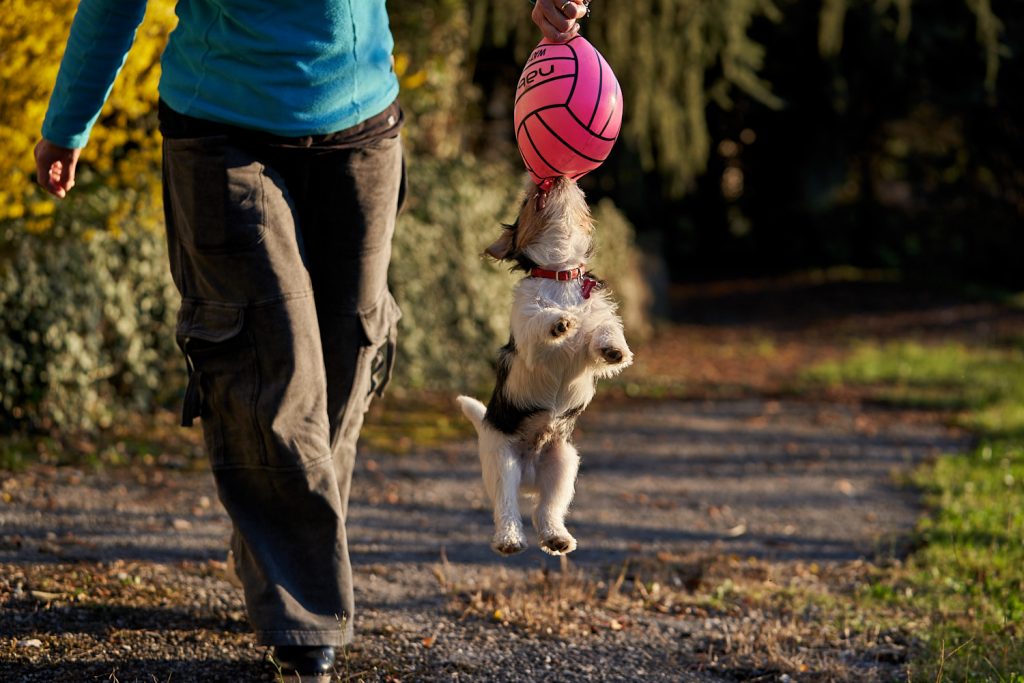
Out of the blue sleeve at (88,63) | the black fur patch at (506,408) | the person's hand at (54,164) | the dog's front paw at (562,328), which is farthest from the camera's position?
the person's hand at (54,164)

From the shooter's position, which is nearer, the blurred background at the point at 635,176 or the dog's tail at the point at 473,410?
the dog's tail at the point at 473,410

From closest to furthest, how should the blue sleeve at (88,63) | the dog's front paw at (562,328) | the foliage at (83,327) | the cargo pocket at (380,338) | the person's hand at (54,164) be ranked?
the dog's front paw at (562,328) < the blue sleeve at (88,63) < the person's hand at (54,164) < the cargo pocket at (380,338) < the foliage at (83,327)

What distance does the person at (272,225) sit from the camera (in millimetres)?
2799

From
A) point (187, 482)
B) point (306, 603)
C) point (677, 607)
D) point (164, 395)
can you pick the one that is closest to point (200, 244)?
point (306, 603)

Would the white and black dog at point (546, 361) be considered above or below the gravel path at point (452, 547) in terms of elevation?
Answer: above

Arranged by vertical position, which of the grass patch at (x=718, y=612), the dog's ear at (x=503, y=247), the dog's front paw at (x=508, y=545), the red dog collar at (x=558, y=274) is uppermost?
the dog's ear at (x=503, y=247)

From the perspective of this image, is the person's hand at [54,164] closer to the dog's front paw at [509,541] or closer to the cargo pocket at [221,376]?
the cargo pocket at [221,376]

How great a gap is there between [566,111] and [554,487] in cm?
82

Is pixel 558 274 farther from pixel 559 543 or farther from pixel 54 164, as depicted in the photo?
pixel 54 164

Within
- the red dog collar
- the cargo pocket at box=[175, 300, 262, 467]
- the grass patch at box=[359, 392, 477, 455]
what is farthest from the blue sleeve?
the grass patch at box=[359, 392, 477, 455]

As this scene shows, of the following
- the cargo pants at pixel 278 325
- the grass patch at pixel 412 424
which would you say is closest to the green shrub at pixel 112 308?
the grass patch at pixel 412 424

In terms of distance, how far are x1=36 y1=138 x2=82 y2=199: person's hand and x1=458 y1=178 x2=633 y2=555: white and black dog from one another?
49.5 inches

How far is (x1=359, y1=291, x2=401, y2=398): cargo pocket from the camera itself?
10.6 feet

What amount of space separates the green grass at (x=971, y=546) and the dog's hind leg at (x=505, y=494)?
152 centimetres
